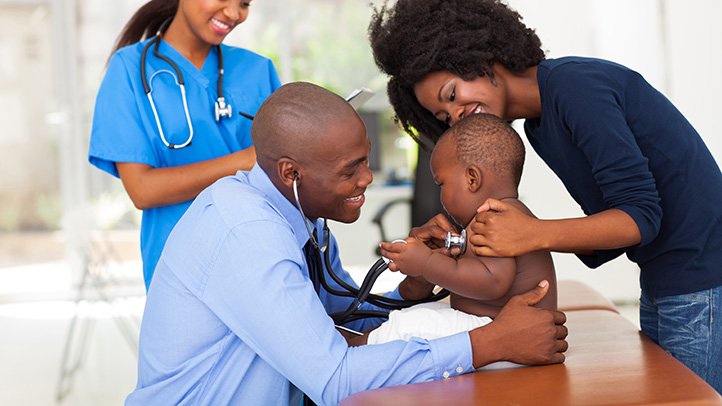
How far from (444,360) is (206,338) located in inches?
15.9

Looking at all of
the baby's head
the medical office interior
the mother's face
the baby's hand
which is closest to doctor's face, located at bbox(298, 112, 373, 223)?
the baby's hand

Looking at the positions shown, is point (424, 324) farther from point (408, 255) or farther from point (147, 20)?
point (147, 20)

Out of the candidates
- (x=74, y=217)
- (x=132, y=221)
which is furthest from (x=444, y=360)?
(x=132, y=221)

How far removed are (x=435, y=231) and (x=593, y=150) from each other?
0.37 meters

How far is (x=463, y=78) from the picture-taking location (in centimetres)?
144

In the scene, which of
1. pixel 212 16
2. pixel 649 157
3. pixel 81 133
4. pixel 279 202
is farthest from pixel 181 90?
pixel 81 133

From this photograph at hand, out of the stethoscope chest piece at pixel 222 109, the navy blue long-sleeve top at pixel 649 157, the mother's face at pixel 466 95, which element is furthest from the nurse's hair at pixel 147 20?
the navy blue long-sleeve top at pixel 649 157

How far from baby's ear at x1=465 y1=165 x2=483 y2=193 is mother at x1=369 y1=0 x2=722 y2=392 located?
0.38 feet

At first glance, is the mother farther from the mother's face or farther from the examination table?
the examination table

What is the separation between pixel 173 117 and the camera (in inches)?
67.8

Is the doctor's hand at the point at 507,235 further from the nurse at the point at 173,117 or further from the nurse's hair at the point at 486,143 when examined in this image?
the nurse at the point at 173,117

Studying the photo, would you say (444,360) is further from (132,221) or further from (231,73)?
(132,221)

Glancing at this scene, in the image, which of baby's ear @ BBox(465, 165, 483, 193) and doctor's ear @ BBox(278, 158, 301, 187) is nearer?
doctor's ear @ BBox(278, 158, 301, 187)

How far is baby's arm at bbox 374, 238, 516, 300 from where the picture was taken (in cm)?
120
